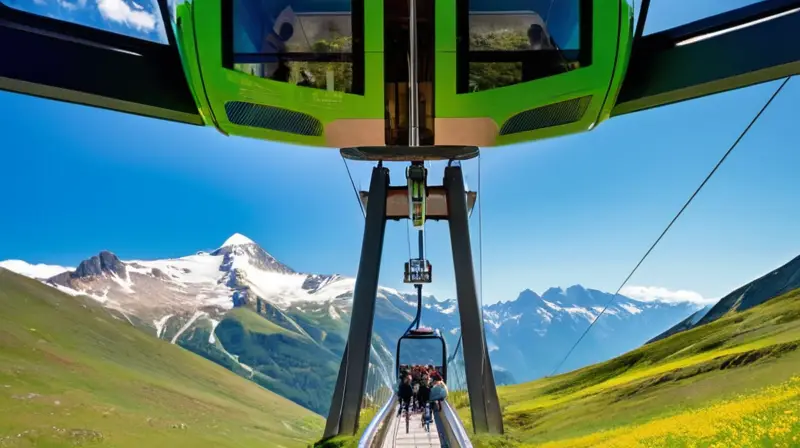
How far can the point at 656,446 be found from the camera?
13164 millimetres

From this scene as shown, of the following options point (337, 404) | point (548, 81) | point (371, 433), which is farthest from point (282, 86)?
point (337, 404)

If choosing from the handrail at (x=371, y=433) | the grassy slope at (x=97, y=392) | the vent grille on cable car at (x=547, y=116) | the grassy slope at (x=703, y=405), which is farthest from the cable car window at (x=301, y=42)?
the grassy slope at (x=97, y=392)

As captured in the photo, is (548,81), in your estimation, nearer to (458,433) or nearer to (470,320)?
(458,433)

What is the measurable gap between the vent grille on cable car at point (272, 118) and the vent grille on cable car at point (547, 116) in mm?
1273

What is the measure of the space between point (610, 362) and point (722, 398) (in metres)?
28.8

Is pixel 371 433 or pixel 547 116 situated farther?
pixel 371 433

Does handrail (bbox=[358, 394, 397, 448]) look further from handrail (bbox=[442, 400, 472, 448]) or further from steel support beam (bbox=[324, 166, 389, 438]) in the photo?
steel support beam (bbox=[324, 166, 389, 438])

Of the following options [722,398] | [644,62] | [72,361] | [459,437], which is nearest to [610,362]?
[722,398]

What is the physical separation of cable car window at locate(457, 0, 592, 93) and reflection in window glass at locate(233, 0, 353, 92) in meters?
0.74

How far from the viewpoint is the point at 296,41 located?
13.6 feet

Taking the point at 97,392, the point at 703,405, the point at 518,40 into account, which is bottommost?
the point at 703,405

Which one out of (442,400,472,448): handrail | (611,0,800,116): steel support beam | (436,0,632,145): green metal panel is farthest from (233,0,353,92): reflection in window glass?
(442,400,472,448): handrail

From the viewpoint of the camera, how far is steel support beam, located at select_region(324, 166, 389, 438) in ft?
43.5

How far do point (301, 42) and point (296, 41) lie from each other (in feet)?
0.11
